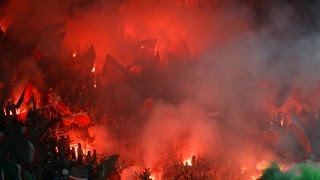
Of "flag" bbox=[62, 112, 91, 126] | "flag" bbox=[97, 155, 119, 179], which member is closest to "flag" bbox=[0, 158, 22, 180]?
"flag" bbox=[97, 155, 119, 179]

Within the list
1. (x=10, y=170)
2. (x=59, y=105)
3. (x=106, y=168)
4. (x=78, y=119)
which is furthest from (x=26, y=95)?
(x=10, y=170)

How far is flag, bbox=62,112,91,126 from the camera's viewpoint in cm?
1013

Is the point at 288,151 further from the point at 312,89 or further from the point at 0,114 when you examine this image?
the point at 0,114

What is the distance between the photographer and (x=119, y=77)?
13000 millimetres

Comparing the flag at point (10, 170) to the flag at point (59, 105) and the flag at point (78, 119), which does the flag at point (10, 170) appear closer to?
the flag at point (78, 119)

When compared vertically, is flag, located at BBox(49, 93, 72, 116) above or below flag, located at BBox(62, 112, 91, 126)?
above

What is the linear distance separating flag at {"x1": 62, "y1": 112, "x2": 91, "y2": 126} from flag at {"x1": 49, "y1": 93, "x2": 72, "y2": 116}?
0.27m

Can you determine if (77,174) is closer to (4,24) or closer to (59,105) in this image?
(59,105)

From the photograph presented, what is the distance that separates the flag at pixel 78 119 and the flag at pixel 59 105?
0.87ft

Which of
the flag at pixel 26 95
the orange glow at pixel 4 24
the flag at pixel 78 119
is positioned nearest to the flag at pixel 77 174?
the flag at pixel 78 119

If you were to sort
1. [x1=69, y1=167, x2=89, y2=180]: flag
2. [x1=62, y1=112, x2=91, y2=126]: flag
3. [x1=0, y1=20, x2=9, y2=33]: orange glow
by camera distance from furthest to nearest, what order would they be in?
[x1=0, y1=20, x2=9, y2=33]: orange glow, [x1=62, y1=112, x2=91, y2=126]: flag, [x1=69, y1=167, x2=89, y2=180]: flag

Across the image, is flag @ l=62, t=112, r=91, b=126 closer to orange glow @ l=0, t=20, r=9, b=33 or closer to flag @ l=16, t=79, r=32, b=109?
flag @ l=16, t=79, r=32, b=109

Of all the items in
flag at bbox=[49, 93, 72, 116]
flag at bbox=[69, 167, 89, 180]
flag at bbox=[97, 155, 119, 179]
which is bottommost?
flag at bbox=[69, 167, 89, 180]

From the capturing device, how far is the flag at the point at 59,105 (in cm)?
1039
